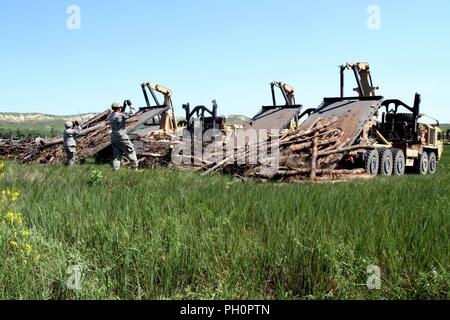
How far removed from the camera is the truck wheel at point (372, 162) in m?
12.5

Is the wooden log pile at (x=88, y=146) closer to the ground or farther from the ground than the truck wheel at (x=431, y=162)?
farther from the ground

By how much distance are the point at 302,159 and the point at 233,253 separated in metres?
7.79

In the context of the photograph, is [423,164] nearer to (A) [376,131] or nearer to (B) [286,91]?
(A) [376,131]

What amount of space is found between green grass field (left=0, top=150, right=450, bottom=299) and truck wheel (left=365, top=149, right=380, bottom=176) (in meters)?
7.83

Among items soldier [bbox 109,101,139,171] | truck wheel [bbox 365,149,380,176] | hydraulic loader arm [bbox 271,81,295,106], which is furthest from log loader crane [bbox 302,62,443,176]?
soldier [bbox 109,101,139,171]

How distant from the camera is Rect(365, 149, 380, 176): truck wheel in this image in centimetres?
1247

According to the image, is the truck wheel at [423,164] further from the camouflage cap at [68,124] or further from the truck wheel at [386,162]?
the camouflage cap at [68,124]

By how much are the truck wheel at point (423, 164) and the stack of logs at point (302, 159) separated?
4452 mm

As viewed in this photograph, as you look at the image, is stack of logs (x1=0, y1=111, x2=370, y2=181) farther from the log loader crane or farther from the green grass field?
the green grass field

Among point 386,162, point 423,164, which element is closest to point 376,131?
point 386,162

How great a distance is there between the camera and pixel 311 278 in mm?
3297

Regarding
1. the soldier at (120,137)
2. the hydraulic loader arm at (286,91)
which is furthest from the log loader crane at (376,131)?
the soldier at (120,137)

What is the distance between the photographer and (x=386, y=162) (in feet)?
43.9

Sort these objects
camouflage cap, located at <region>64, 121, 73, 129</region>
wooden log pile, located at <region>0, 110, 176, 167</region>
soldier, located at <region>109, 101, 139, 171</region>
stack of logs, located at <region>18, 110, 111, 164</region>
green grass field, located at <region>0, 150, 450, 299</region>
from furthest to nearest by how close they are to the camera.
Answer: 1. stack of logs, located at <region>18, 110, 111, 164</region>
2. wooden log pile, located at <region>0, 110, 176, 167</region>
3. camouflage cap, located at <region>64, 121, 73, 129</region>
4. soldier, located at <region>109, 101, 139, 171</region>
5. green grass field, located at <region>0, 150, 450, 299</region>
